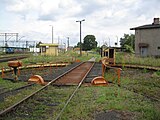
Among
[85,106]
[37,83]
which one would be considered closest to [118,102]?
[85,106]

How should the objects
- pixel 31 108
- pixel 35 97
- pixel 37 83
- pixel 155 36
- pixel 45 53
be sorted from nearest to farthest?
pixel 31 108 < pixel 35 97 < pixel 37 83 < pixel 155 36 < pixel 45 53

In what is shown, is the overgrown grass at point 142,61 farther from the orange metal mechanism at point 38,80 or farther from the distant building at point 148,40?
the orange metal mechanism at point 38,80

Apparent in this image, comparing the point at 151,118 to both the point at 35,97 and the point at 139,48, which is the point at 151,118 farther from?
the point at 139,48

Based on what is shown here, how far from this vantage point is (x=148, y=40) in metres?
48.2

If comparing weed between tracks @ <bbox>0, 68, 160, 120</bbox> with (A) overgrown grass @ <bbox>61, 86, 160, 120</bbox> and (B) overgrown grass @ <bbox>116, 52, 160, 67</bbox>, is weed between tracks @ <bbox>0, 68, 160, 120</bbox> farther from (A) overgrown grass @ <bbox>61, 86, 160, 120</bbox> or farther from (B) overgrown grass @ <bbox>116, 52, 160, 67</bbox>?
(B) overgrown grass @ <bbox>116, 52, 160, 67</bbox>

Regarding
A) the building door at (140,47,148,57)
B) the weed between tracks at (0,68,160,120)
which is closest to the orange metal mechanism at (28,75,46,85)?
the weed between tracks at (0,68,160,120)

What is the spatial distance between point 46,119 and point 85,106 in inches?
76.4

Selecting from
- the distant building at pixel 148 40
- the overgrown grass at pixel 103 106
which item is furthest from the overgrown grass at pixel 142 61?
the overgrown grass at pixel 103 106

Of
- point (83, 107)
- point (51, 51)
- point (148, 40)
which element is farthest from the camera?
point (51, 51)

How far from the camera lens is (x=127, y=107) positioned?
332 inches

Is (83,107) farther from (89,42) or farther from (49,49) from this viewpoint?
(89,42)

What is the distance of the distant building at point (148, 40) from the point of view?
46781 mm

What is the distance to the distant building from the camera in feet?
153

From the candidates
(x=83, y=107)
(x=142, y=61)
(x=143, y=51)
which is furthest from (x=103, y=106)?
(x=143, y=51)
